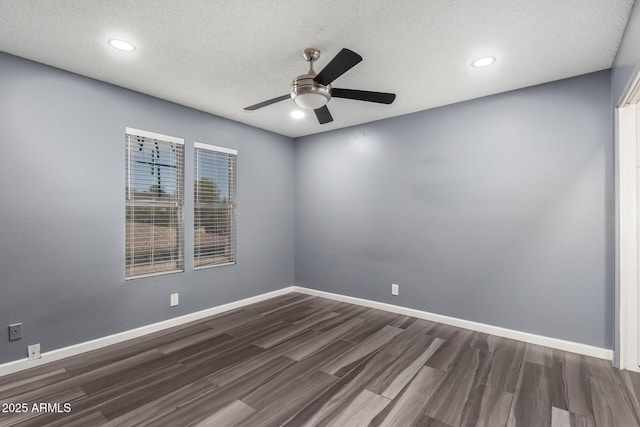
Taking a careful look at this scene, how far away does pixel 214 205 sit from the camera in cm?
389

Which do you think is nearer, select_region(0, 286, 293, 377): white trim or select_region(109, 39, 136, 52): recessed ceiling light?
Result: select_region(109, 39, 136, 52): recessed ceiling light

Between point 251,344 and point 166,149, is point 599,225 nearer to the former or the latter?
point 251,344

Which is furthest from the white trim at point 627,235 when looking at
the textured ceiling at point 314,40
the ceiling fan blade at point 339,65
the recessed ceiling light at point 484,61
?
the ceiling fan blade at point 339,65

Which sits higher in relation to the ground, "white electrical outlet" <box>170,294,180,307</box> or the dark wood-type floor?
"white electrical outlet" <box>170,294,180,307</box>

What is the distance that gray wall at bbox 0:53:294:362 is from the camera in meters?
2.41

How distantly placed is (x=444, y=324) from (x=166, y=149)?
12.6 ft

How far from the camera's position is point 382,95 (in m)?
2.32

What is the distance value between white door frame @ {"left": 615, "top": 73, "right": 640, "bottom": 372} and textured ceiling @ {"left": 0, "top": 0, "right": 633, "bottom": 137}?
590 millimetres

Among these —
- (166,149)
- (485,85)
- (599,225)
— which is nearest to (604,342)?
(599,225)

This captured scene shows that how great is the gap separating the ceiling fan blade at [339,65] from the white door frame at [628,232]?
7.32 ft

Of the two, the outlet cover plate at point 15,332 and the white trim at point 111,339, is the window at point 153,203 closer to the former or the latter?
the white trim at point 111,339

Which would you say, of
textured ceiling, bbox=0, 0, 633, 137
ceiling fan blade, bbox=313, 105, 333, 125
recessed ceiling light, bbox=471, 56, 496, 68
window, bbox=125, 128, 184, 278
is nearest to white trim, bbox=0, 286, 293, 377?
window, bbox=125, 128, 184, 278

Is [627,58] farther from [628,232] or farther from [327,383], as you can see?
[327,383]

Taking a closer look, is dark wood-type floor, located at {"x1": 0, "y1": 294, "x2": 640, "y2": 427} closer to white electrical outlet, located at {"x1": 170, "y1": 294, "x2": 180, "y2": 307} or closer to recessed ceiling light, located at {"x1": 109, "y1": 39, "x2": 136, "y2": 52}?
white electrical outlet, located at {"x1": 170, "y1": 294, "x2": 180, "y2": 307}
